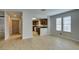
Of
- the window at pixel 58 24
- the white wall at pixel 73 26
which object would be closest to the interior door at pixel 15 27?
the white wall at pixel 73 26

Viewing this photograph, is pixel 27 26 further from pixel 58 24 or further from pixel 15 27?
pixel 58 24

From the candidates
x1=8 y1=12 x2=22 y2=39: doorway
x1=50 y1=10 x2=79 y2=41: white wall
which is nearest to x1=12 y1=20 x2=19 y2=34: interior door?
x1=8 y1=12 x2=22 y2=39: doorway

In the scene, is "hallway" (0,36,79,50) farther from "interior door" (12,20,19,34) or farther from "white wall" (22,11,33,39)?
"interior door" (12,20,19,34)

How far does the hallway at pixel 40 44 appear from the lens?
7.87 ft

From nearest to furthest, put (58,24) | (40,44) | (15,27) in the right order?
(40,44), (15,27), (58,24)

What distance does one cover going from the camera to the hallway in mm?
2398

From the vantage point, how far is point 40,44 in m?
2.55

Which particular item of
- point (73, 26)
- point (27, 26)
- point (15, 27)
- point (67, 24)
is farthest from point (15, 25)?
point (73, 26)

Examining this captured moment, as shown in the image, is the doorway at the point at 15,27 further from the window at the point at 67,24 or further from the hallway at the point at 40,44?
the window at the point at 67,24
